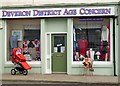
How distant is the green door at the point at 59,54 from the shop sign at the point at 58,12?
4.37 ft

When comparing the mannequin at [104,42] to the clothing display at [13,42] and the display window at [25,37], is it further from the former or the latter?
the clothing display at [13,42]

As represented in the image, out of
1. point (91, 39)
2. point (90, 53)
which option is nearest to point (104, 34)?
point (91, 39)

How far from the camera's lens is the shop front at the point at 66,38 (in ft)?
56.2

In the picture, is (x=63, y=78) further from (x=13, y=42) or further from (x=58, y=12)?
Answer: (x=13, y=42)

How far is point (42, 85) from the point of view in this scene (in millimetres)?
13820

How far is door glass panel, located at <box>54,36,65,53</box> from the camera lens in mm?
17766

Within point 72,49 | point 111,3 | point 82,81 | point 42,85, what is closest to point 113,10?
point 111,3

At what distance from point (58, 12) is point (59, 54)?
7.88 ft

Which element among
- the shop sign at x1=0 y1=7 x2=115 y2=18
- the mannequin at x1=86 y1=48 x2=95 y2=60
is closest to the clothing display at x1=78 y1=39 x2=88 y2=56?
the mannequin at x1=86 y1=48 x2=95 y2=60

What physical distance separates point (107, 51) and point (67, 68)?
96.6 inches

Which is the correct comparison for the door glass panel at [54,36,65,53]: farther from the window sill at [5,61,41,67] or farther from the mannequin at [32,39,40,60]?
the window sill at [5,61,41,67]

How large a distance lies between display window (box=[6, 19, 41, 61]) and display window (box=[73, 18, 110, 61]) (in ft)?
7.27

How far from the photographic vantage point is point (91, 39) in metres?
17.6

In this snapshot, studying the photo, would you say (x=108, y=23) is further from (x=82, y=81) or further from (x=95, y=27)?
(x=82, y=81)
